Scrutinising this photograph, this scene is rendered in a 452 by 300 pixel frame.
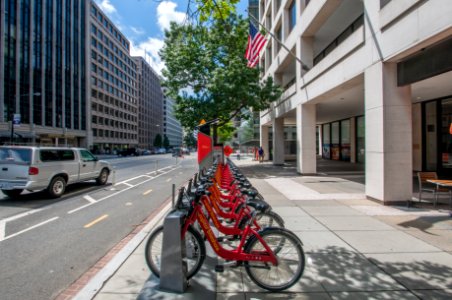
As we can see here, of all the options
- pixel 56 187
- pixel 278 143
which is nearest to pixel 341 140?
pixel 278 143

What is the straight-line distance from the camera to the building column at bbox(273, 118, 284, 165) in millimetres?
25312

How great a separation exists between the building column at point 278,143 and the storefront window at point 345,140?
7.29 m

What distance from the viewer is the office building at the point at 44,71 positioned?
135 feet

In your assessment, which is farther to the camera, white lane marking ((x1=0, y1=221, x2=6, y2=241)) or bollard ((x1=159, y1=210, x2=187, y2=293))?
white lane marking ((x1=0, y1=221, x2=6, y2=241))

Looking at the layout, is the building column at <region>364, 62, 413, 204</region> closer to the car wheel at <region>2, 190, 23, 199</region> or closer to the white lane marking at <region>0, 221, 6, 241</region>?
the white lane marking at <region>0, 221, 6, 241</region>

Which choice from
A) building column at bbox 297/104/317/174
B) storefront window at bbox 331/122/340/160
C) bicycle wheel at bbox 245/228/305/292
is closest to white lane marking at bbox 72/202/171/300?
bicycle wheel at bbox 245/228/305/292

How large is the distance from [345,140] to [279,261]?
27.8 meters

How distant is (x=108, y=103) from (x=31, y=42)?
29100 millimetres

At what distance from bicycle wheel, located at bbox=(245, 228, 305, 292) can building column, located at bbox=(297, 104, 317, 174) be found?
44.9ft

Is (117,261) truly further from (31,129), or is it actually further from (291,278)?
(31,129)

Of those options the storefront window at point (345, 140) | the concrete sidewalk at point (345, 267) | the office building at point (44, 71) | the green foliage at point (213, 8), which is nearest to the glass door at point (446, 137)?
the concrete sidewalk at point (345, 267)

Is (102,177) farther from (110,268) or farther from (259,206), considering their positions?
(259,206)

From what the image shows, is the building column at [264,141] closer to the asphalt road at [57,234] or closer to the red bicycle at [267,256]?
the asphalt road at [57,234]

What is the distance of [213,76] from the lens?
69.3ft
